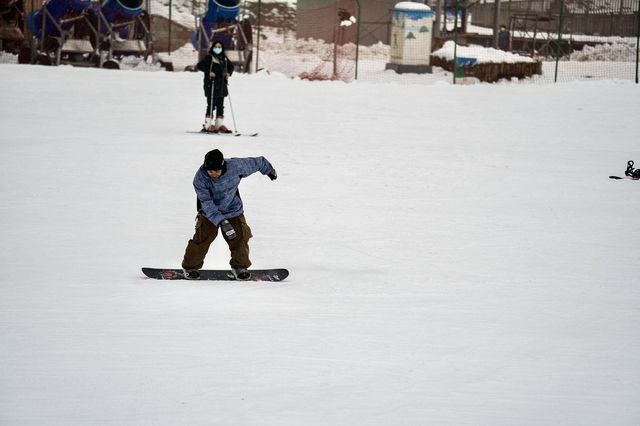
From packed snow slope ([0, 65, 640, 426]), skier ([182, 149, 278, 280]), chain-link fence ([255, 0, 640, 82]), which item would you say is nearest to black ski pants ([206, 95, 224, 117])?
packed snow slope ([0, 65, 640, 426])

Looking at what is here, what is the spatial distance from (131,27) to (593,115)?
13.2 metres

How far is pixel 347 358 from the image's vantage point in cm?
591

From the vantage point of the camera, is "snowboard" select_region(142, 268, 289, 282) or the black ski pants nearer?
"snowboard" select_region(142, 268, 289, 282)

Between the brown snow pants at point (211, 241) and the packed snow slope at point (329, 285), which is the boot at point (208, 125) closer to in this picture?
the packed snow slope at point (329, 285)

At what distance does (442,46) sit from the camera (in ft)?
111

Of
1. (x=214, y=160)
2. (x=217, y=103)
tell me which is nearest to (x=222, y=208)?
(x=214, y=160)

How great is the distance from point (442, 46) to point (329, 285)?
87.9 feet

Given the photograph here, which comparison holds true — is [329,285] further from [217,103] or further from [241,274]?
[217,103]

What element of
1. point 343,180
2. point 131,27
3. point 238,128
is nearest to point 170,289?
point 343,180

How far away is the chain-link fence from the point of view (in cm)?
2900

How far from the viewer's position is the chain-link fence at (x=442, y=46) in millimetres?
29000

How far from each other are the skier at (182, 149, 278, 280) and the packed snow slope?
0.29m

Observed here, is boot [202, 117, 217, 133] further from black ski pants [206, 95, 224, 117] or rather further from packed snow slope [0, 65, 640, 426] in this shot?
packed snow slope [0, 65, 640, 426]

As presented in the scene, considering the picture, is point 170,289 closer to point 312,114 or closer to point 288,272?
point 288,272
